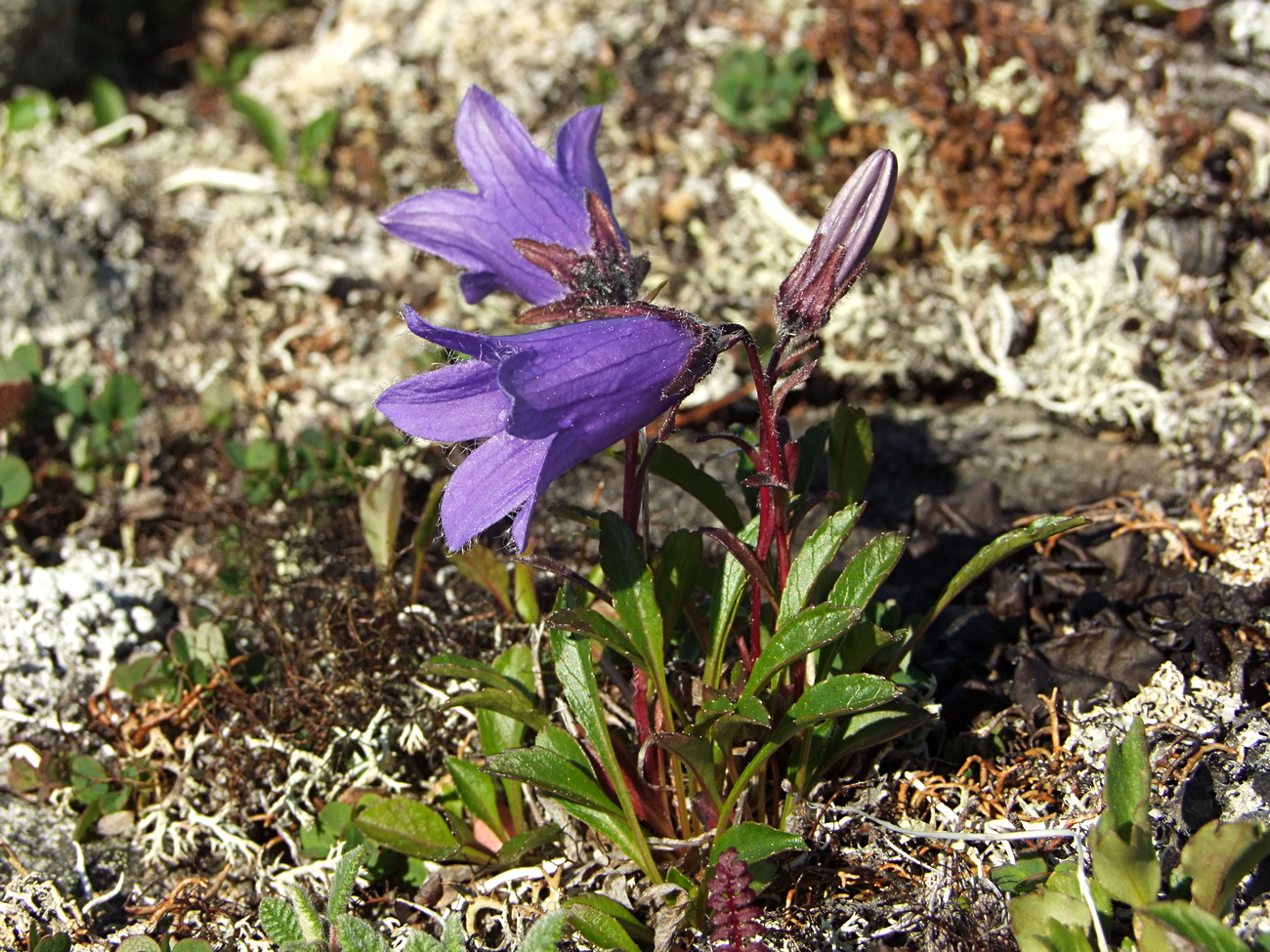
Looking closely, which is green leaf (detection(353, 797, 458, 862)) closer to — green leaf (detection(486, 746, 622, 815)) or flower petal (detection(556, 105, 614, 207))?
green leaf (detection(486, 746, 622, 815))

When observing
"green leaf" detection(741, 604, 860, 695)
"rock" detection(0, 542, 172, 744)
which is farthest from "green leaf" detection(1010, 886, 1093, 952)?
"rock" detection(0, 542, 172, 744)

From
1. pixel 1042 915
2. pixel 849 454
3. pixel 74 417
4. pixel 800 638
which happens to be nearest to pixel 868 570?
pixel 800 638

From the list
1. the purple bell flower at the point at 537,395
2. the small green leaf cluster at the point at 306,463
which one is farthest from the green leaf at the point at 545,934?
the small green leaf cluster at the point at 306,463

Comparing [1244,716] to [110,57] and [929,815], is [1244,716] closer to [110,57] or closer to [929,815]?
[929,815]

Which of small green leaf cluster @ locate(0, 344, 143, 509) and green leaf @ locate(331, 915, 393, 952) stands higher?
small green leaf cluster @ locate(0, 344, 143, 509)

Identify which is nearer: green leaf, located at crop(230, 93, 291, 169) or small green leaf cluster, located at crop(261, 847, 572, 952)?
small green leaf cluster, located at crop(261, 847, 572, 952)

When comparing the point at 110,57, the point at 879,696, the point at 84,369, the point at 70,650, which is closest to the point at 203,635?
the point at 70,650

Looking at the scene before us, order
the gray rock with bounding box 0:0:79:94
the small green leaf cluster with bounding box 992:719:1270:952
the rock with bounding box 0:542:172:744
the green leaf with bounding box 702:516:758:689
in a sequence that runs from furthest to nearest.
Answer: the gray rock with bounding box 0:0:79:94 < the rock with bounding box 0:542:172:744 < the green leaf with bounding box 702:516:758:689 < the small green leaf cluster with bounding box 992:719:1270:952

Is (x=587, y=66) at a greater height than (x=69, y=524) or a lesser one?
greater
